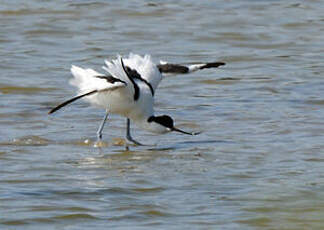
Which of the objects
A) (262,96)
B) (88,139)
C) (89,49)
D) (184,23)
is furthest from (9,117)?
(184,23)

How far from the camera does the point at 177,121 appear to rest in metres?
10.6

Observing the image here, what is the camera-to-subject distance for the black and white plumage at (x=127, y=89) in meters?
9.05

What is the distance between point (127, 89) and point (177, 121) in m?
1.38

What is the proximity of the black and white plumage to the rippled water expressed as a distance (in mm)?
264

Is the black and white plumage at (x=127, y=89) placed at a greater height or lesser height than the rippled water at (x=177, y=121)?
greater

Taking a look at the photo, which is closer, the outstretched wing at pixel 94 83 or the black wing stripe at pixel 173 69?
the outstretched wing at pixel 94 83

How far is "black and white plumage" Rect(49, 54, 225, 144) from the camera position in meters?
9.05

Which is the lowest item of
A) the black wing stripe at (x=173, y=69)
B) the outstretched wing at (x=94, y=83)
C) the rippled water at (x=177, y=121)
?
the rippled water at (x=177, y=121)

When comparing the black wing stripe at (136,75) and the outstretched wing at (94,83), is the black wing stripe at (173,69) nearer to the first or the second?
the black wing stripe at (136,75)

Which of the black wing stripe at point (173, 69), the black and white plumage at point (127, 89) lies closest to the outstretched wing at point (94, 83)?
the black and white plumage at point (127, 89)

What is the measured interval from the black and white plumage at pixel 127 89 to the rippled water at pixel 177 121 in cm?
26

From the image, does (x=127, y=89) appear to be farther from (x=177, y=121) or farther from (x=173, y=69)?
(x=177, y=121)

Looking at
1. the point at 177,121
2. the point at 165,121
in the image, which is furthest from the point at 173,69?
the point at 165,121

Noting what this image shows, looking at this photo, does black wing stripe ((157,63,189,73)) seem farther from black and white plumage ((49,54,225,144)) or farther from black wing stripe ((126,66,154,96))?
black wing stripe ((126,66,154,96))
